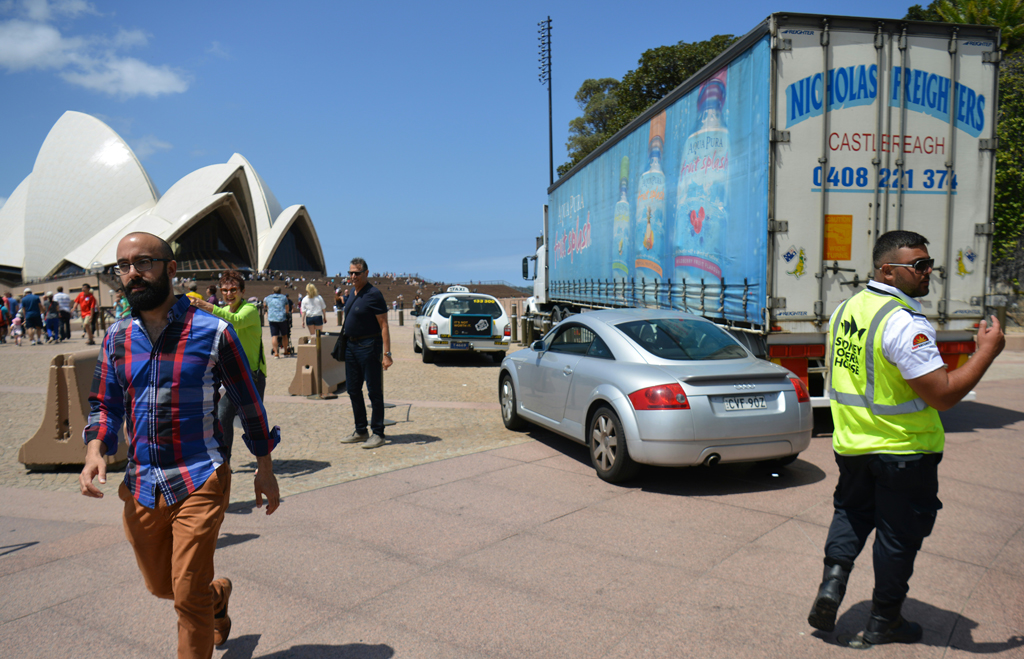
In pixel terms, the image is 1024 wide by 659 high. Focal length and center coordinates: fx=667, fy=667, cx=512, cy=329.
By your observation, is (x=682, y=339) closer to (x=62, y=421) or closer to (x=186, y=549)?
(x=186, y=549)

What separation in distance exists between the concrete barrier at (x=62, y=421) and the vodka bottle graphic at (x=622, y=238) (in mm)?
8114

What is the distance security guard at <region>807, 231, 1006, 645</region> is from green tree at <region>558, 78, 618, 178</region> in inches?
1623

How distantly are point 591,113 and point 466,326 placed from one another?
34.2 metres

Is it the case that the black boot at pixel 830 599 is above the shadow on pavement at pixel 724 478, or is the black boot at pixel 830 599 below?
above

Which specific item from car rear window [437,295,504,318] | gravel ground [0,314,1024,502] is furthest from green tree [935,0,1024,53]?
car rear window [437,295,504,318]

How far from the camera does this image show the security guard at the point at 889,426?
2664 mm

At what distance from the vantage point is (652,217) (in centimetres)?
1023

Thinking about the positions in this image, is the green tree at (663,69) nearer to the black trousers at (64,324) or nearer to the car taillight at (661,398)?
the black trousers at (64,324)

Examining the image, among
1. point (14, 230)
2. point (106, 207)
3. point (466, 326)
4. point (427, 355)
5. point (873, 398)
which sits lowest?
point (427, 355)

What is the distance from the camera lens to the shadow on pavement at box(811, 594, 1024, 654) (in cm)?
291

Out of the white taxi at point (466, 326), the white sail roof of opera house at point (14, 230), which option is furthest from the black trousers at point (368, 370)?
the white sail roof of opera house at point (14, 230)

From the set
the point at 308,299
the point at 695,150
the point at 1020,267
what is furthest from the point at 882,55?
the point at 1020,267

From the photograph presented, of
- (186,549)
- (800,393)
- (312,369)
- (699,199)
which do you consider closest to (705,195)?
(699,199)

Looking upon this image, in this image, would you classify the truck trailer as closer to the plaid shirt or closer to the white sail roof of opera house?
the plaid shirt
